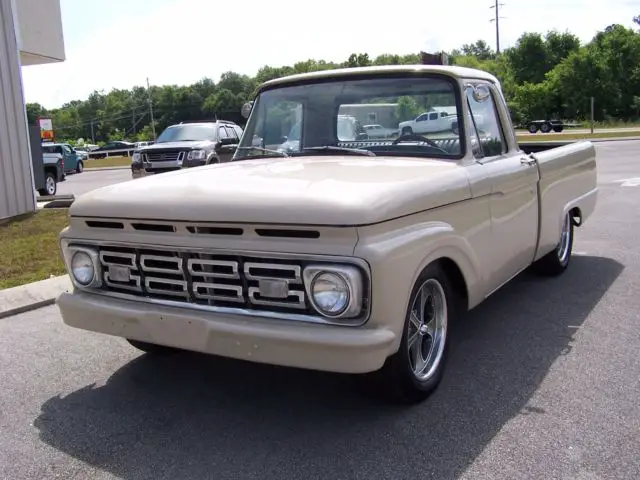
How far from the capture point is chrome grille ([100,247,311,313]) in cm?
302

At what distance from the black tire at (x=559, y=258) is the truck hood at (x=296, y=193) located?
8.28ft

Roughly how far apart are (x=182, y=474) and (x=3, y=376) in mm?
1950

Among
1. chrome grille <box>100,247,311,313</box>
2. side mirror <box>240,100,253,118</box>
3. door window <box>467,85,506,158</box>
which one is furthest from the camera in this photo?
side mirror <box>240,100,253,118</box>

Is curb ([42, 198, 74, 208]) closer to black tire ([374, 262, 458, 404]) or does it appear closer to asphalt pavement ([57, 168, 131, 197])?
asphalt pavement ([57, 168, 131, 197])

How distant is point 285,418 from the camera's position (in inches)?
134

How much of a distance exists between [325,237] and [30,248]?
6.35 m

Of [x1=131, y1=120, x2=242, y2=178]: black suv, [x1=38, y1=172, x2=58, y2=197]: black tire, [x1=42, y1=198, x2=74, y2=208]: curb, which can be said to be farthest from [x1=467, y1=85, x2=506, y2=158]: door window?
[x1=38, y1=172, x2=58, y2=197]: black tire

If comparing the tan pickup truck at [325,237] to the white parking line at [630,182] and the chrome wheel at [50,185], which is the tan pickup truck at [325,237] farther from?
the chrome wheel at [50,185]

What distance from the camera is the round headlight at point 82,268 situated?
12.0 ft

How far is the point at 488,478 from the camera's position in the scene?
280 cm

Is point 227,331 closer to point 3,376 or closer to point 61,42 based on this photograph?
point 3,376

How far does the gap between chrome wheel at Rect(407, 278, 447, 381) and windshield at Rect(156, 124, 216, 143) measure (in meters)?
13.5

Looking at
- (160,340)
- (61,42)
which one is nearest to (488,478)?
(160,340)

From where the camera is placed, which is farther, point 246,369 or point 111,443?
point 246,369
